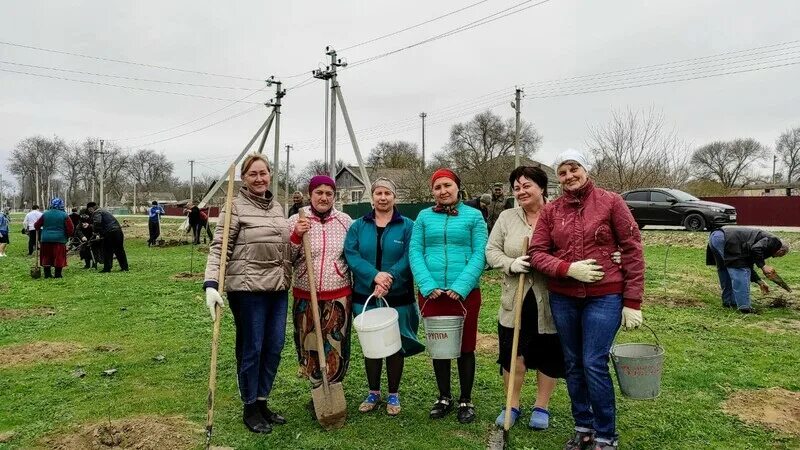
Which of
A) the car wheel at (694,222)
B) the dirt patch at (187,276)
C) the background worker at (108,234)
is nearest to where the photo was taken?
the dirt patch at (187,276)

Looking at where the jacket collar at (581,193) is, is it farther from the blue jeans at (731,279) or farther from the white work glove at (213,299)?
the blue jeans at (731,279)

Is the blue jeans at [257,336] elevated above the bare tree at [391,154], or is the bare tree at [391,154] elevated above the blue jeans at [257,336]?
the bare tree at [391,154]

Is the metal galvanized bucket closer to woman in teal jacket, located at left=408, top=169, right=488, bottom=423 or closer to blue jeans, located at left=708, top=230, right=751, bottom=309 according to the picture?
woman in teal jacket, located at left=408, top=169, right=488, bottom=423

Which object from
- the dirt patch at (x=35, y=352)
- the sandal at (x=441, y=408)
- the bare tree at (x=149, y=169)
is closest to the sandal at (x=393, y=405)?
the sandal at (x=441, y=408)

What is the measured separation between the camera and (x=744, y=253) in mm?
7234

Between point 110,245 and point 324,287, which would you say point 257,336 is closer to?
point 324,287

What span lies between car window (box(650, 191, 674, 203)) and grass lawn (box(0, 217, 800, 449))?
9.49m

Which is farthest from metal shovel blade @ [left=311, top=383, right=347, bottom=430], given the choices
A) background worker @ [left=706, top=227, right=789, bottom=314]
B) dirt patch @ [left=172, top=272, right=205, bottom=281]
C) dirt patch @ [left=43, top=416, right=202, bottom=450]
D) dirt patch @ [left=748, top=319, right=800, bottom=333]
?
dirt patch @ [left=172, top=272, right=205, bottom=281]

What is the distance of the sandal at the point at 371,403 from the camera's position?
3908mm

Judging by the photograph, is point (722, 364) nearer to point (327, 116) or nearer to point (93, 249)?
point (93, 249)

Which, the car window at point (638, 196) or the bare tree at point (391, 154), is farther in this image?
the bare tree at point (391, 154)

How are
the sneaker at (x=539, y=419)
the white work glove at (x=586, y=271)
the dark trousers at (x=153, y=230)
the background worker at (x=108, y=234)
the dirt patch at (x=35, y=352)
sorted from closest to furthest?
the white work glove at (x=586, y=271) → the sneaker at (x=539, y=419) → the dirt patch at (x=35, y=352) → the background worker at (x=108, y=234) → the dark trousers at (x=153, y=230)

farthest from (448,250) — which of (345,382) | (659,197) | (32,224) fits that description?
(32,224)

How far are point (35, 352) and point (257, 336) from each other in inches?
135
